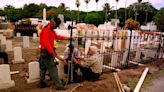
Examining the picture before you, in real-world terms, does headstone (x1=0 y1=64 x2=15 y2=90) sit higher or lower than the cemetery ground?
higher

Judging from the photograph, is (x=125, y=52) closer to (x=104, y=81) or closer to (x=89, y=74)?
(x=104, y=81)

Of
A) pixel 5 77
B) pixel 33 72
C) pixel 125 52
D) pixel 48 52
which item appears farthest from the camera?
pixel 125 52

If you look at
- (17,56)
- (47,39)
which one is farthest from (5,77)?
(17,56)

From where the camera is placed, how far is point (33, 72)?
6.95 meters

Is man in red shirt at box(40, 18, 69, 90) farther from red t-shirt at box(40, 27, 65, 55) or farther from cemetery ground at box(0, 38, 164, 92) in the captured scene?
cemetery ground at box(0, 38, 164, 92)

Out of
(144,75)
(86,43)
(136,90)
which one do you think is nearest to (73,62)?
(136,90)

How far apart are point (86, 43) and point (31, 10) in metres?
54.9

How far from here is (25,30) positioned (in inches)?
926

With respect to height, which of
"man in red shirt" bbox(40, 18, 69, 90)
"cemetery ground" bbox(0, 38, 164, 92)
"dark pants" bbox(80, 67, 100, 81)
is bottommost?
"cemetery ground" bbox(0, 38, 164, 92)

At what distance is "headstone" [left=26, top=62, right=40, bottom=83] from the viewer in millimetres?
6855

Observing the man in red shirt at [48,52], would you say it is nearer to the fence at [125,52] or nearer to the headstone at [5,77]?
the headstone at [5,77]

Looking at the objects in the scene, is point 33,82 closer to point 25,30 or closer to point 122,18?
point 25,30

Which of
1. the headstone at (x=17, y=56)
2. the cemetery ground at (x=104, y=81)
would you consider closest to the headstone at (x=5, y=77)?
the cemetery ground at (x=104, y=81)

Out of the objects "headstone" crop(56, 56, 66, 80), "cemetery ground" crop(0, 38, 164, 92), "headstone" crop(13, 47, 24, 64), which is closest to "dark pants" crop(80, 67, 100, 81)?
"cemetery ground" crop(0, 38, 164, 92)
